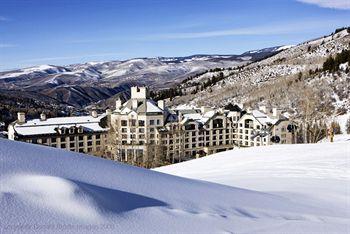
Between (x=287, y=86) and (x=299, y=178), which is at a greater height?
(x=287, y=86)

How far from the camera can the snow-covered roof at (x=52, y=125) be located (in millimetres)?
40656

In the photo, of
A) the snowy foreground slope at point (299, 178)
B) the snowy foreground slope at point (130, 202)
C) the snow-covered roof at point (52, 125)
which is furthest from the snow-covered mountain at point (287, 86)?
the snowy foreground slope at point (130, 202)

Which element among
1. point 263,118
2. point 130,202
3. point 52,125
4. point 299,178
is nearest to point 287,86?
point 263,118

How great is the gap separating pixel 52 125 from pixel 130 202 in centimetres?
3996

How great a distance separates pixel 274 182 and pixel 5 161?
5921 mm

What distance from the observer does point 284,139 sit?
145 ft

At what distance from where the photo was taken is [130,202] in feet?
15.3

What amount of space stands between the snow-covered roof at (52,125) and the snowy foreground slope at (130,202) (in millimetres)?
36483

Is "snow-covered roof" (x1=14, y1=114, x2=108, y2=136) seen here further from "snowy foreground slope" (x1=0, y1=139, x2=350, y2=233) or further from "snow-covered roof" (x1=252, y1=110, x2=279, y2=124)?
"snowy foreground slope" (x1=0, y1=139, x2=350, y2=233)

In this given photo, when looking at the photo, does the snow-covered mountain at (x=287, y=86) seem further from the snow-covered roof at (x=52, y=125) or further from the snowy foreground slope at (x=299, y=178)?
the snowy foreground slope at (x=299, y=178)

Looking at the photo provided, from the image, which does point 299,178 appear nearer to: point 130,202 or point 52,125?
point 130,202

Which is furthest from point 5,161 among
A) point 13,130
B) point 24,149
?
point 13,130

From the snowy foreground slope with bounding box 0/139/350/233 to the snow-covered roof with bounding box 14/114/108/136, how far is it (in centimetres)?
3648

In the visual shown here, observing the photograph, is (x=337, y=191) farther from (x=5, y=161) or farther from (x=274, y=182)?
(x=5, y=161)
